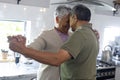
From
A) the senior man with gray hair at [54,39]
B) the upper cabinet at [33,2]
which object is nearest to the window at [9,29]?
the upper cabinet at [33,2]

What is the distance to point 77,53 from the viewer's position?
4.21ft

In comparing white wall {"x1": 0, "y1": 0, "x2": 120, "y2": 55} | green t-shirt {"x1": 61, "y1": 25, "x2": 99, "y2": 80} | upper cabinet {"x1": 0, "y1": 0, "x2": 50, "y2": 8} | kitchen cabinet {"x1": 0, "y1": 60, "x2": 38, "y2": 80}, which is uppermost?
upper cabinet {"x1": 0, "y1": 0, "x2": 50, "y2": 8}

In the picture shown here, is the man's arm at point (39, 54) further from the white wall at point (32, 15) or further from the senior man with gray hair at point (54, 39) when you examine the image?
the white wall at point (32, 15)

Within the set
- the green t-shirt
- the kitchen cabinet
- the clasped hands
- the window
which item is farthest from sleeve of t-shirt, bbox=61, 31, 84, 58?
the window

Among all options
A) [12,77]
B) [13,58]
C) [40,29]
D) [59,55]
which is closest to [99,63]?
[40,29]

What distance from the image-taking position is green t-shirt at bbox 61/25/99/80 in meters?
1.30

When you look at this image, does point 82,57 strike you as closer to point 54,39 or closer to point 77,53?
point 77,53

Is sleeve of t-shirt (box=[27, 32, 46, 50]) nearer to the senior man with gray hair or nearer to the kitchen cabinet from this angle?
the senior man with gray hair

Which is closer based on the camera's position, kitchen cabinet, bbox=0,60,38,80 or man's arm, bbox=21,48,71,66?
man's arm, bbox=21,48,71,66

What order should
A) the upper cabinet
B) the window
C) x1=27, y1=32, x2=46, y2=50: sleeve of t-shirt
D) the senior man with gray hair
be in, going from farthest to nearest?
the window < the upper cabinet < the senior man with gray hair < x1=27, y1=32, x2=46, y2=50: sleeve of t-shirt

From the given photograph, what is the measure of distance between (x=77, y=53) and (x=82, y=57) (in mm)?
120

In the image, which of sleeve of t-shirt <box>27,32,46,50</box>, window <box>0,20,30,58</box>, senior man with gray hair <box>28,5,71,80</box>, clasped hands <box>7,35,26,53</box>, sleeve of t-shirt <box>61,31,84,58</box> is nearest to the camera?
clasped hands <box>7,35,26,53</box>

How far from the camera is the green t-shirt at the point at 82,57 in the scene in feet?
4.25

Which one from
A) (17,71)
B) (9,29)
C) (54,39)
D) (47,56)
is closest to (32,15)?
(9,29)
